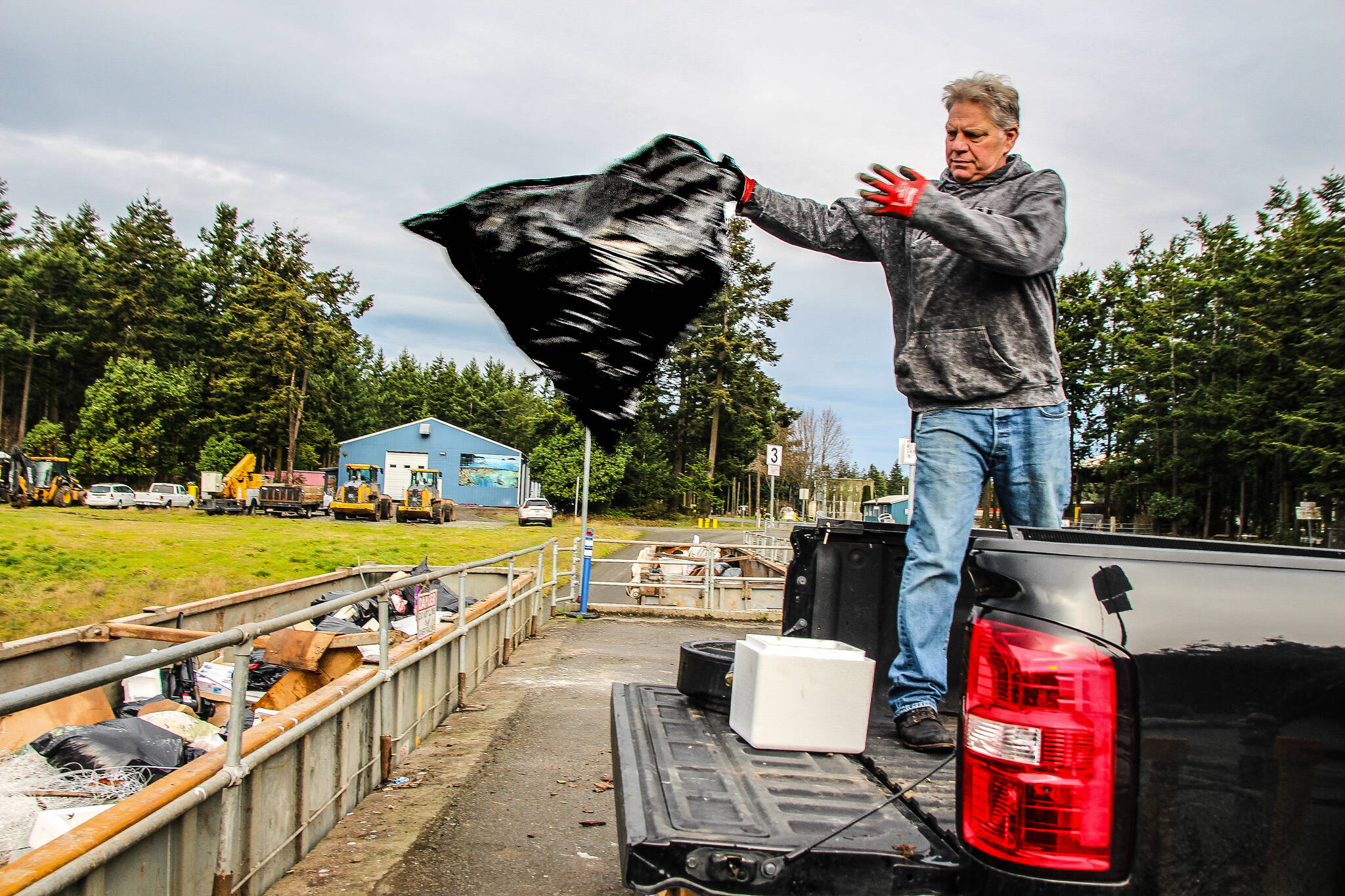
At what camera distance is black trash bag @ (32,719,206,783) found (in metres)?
3.47

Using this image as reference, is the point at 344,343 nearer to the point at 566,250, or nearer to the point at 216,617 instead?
the point at 216,617

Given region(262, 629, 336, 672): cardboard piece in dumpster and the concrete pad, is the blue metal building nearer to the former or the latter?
the concrete pad

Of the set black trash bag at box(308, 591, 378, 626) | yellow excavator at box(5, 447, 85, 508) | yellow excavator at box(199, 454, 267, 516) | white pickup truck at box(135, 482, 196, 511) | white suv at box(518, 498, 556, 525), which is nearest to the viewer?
black trash bag at box(308, 591, 378, 626)

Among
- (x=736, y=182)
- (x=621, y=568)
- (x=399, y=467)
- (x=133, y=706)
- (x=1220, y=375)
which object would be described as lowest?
(x=621, y=568)

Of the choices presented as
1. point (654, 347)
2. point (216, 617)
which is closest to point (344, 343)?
point (216, 617)

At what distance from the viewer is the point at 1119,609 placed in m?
1.38

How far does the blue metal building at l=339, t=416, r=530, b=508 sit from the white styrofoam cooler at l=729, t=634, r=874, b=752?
5979 cm

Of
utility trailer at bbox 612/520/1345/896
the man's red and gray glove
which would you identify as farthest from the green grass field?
utility trailer at bbox 612/520/1345/896

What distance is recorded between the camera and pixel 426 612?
20.2ft

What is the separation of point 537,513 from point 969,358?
4671cm

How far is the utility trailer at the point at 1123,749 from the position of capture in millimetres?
1346

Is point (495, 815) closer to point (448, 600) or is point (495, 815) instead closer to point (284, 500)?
point (448, 600)

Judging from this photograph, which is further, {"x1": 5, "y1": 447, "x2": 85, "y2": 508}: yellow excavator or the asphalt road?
{"x1": 5, "y1": 447, "x2": 85, "y2": 508}: yellow excavator

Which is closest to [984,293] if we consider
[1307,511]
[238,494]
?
[1307,511]
